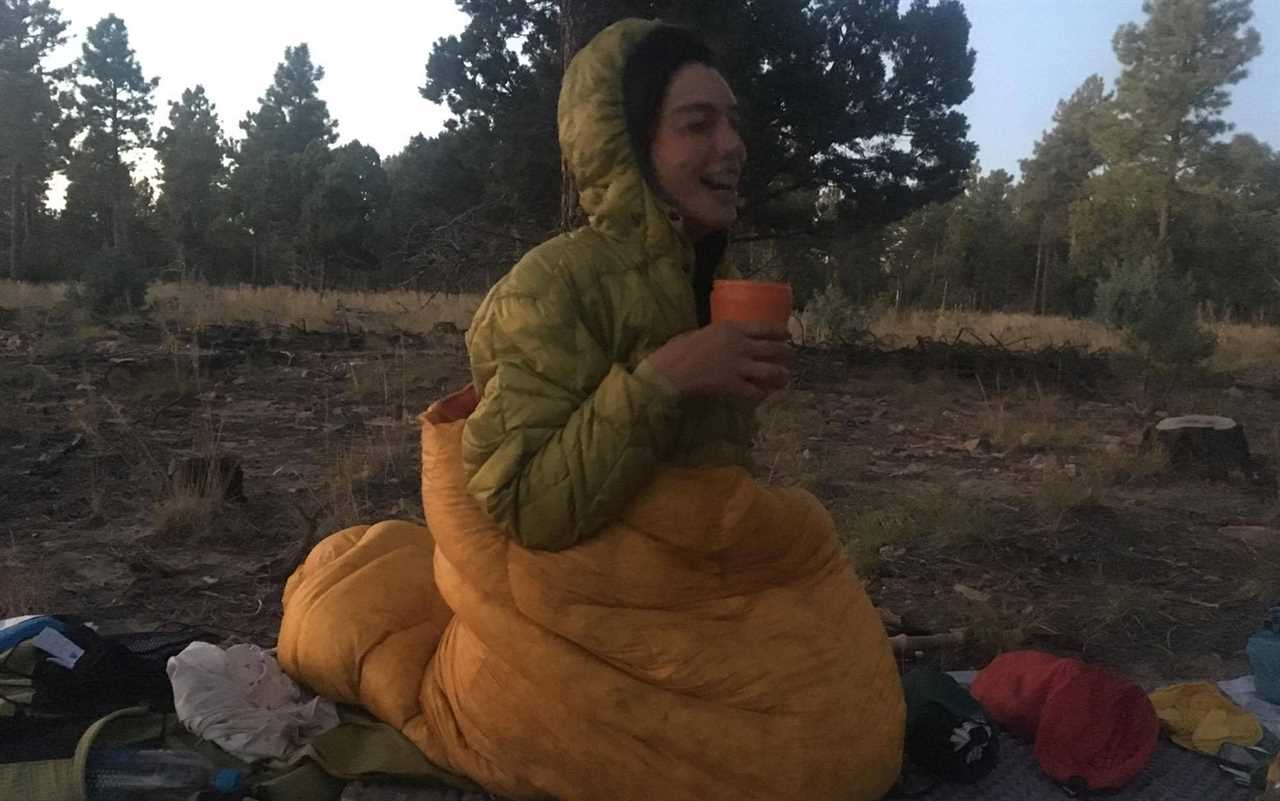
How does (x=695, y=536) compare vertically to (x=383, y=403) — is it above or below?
above

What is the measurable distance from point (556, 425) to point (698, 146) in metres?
0.60

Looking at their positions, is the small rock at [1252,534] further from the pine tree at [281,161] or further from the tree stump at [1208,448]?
the pine tree at [281,161]

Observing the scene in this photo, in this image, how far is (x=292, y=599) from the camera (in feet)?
8.35

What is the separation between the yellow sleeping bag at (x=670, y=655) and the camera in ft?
6.08

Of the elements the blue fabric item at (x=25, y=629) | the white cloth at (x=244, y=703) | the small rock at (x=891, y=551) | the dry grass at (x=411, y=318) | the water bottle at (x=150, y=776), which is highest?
the dry grass at (x=411, y=318)

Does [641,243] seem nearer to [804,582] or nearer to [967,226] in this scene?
[804,582]

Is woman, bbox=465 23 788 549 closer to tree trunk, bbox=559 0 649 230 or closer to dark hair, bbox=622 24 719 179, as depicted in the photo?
dark hair, bbox=622 24 719 179

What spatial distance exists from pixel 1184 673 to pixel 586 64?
9.25 ft

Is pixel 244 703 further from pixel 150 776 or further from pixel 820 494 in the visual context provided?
pixel 820 494

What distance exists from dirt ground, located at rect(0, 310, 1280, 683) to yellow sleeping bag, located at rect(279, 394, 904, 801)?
1.47 meters

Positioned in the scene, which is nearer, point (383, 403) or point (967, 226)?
point (383, 403)

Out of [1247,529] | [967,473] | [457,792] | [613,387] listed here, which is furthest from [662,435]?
[967,473]

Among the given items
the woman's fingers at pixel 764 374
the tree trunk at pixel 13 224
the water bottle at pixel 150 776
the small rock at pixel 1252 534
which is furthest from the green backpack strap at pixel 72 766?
the tree trunk at pixel 13 224

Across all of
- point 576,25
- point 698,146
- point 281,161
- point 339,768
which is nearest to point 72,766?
point 339,768
